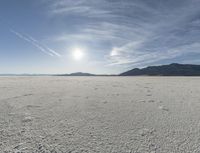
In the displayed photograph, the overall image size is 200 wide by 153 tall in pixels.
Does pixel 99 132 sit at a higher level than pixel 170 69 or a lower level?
lower

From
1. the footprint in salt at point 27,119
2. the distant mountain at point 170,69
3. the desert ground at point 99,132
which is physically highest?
the distant mountain at point 170,69

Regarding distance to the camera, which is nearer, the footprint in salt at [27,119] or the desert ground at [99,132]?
the desert ground at [99,132]

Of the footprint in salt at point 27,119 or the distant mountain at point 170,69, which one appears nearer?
the footprint in salt at point 27,119

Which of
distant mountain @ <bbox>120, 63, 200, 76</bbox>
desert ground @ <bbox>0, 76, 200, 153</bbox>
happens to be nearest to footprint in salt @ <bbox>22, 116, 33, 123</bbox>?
desert ground @ <bbox>0, 76, 200, 153</bbox>

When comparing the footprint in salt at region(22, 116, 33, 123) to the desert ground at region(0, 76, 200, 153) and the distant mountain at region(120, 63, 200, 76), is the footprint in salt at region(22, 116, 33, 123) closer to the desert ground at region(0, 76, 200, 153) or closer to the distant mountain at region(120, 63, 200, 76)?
the desert ground at region(0, 76, 200, 153)

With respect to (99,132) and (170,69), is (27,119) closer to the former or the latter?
(99,132)

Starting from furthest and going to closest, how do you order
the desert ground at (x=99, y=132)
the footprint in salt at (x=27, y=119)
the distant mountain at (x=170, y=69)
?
the distant mountain at (x=170, y=69), the footprint in salt at (x=27, y=119), the desert ground at (x=99, y=132)

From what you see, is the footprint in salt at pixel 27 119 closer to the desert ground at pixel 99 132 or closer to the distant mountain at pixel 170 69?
the desert ground at pixel 99 132

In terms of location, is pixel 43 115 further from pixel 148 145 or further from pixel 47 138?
pixel 148 145

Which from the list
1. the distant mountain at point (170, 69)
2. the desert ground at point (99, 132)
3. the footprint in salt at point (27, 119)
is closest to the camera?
the desert ground at point (99, 132)

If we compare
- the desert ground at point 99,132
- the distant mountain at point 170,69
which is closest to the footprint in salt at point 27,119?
the desert ground at point 99,132

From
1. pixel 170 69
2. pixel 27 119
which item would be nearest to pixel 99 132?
pixel 27 119

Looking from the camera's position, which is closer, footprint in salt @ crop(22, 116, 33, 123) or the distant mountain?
footprint in salt @ crop(22, 116, 33, 123)

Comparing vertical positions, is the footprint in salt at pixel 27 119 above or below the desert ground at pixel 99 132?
above
